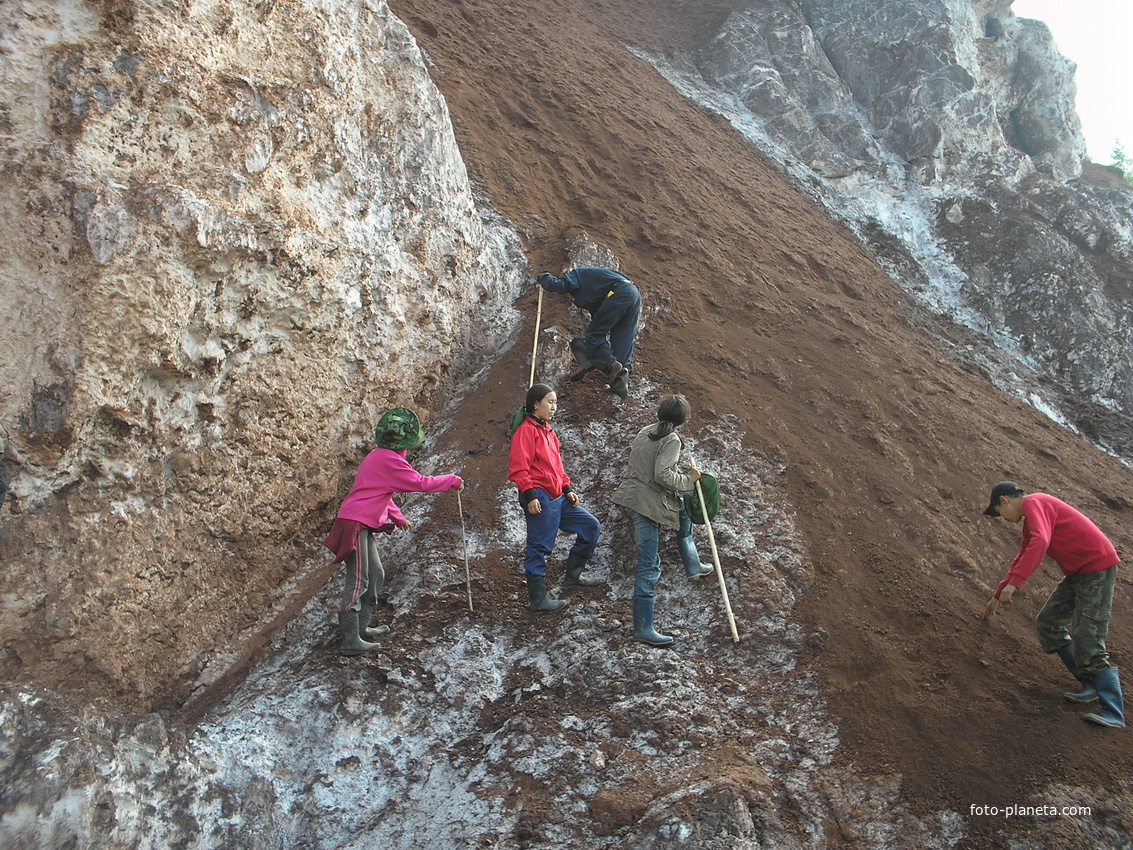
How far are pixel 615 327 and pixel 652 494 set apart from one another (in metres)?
2.47

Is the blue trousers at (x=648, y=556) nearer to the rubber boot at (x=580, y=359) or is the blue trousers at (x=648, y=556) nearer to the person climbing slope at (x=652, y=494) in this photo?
the person climbing slope at (x=652, y=494)

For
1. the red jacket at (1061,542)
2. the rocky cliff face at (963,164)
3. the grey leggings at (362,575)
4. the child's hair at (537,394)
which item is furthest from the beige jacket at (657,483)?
the rocky cliff face at (963,164)

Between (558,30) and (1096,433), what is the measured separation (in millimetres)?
11076

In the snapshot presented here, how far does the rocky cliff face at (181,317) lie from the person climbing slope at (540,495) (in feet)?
6.01

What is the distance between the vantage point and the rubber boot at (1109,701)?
3.77 m

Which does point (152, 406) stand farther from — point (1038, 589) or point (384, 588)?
point (1038, 589)

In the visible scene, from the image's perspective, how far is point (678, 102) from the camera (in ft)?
43.9

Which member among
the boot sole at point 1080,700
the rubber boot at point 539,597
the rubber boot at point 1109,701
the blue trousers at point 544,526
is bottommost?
the rubber boot at point 539,597

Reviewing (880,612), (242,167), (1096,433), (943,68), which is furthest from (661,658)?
(943,68)

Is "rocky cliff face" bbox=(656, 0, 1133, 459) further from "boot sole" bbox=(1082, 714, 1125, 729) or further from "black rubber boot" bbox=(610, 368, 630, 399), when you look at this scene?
"boot sole" bbox=(1082, 714, 1125, 729)

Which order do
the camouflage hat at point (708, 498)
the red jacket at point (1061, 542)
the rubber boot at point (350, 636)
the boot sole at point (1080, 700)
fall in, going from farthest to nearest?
the camouflage hat at point (708, 498), the rubber boot at point (350, 636), the red jacket at point (1061, 542), the boot sole at point (1080, 700)

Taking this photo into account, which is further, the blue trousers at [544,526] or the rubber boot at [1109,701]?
the blue trousers at [544,526]

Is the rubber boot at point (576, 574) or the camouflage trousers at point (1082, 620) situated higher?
the camouflage trousers at point (1082, 620)

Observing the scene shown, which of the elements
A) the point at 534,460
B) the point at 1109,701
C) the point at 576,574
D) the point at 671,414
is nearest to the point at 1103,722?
the point at 1109,701
